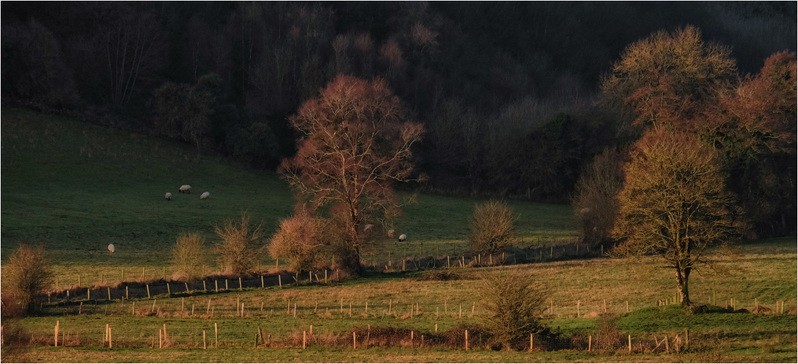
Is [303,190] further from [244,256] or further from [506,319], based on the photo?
[506,319]

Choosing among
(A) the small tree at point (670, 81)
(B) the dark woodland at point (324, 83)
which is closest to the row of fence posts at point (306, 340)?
(A) the small tree at point (670, 81)

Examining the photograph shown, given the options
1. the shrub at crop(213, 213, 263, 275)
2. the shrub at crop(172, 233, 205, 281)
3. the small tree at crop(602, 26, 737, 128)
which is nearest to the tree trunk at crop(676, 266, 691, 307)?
the shrub at crop(213, 213, 263, 275)

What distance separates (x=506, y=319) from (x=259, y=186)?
5274 centimetres

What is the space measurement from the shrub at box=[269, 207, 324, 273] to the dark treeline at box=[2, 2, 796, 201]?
35.2 meters

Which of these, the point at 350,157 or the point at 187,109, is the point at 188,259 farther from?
the point at 187,109

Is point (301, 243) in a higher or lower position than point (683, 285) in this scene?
higher

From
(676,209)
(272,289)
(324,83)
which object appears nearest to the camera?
(676,209)

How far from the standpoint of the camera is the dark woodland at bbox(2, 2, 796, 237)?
9106 centimetres

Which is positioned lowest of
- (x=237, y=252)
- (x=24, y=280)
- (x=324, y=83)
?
(x=24, y=280)

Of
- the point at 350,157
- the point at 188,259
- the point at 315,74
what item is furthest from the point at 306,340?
the point at 315,74

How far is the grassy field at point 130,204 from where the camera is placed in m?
61.6

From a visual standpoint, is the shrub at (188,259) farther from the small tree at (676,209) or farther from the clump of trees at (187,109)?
the clump of trees at (187,109)

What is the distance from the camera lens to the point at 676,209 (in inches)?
1880

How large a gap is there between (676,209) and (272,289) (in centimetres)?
2048
